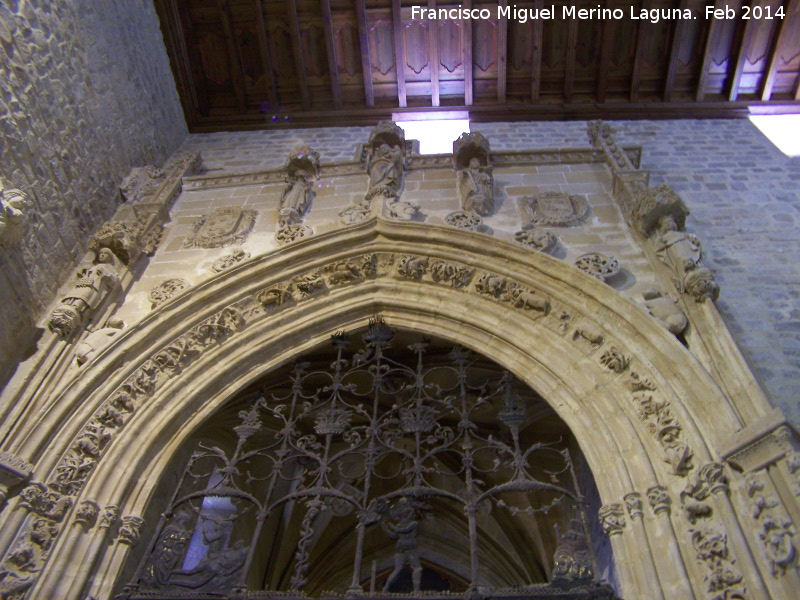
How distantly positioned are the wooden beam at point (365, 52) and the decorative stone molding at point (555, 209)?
163 inches

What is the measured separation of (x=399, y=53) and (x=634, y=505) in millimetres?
7132

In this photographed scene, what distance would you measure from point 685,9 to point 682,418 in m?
6.88

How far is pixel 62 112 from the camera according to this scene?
5629 mm

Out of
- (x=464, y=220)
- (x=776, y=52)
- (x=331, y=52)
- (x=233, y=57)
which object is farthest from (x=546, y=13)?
(x=464, y=220)

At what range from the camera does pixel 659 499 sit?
11.7 feet

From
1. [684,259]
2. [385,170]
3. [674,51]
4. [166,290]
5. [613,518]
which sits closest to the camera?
[613,518]

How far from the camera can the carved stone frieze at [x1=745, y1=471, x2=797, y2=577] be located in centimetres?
297

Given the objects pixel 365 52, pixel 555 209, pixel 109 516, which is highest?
pixel 365 52

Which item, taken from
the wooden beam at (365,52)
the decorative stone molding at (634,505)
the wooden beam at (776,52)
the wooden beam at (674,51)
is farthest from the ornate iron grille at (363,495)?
the wooden beam at (776,52)

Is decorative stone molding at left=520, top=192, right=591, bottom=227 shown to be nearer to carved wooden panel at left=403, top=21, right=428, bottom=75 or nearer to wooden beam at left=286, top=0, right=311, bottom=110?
carved wooden panel at left=403, top=21, right=428, bottom=75

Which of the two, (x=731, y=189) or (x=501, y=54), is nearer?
(x=731, y=189)

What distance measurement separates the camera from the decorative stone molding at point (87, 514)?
3.83m

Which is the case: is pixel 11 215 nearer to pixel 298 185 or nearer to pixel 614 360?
pixel 298 185

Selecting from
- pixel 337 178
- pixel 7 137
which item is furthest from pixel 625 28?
pixel 7 137
